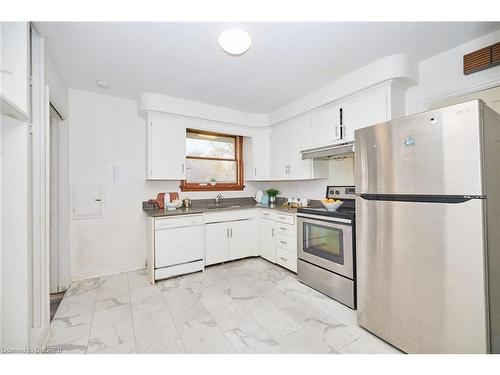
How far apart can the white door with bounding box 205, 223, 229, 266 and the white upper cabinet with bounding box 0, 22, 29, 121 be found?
225 centimetres

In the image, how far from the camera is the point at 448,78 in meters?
2.07

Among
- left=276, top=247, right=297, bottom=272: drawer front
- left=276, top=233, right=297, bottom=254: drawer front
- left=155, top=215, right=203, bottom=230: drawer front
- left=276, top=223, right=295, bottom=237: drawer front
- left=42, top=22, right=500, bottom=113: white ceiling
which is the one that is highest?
left=42, top=22, right=500, bottom=113: white ceiling

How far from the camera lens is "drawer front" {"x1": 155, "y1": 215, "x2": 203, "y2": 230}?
9.09ft

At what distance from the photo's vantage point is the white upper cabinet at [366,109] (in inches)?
87.0

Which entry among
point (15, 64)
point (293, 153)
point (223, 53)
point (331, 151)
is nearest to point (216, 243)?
point (293, 153)

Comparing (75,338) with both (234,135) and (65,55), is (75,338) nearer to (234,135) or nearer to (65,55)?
(65,55)

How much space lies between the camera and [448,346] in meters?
1.32

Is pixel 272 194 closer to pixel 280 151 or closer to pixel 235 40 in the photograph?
pixel 280 151

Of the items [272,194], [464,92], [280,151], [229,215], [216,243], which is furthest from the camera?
[272,194]

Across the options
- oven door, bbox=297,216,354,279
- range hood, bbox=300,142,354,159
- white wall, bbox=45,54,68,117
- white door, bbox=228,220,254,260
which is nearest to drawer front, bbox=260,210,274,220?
white door, bbox=228,220,254,260

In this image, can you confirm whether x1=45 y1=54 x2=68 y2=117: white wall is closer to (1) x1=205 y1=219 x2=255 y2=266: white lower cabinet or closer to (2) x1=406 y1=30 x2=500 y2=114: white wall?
(1) x1=205 y1=219 x2=255 y2=266: white lower cabinet

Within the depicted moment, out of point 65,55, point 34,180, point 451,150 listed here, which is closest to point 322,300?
point 451,150

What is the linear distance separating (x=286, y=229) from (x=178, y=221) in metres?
1.47
